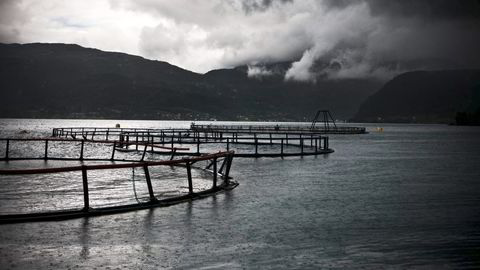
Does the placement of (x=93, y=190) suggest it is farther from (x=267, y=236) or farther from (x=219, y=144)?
(x=219, y=144)

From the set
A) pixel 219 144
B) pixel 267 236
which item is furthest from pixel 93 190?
pixel 219 144

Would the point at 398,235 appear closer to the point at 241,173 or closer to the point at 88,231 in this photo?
the point at 88,231

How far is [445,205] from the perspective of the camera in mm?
18234

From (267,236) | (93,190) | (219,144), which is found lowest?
(219,144)

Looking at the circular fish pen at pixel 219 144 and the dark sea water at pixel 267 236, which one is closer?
the dark sea water at pixel 267 236

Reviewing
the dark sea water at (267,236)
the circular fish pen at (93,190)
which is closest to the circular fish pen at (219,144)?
the circular fish pen at (93,190)

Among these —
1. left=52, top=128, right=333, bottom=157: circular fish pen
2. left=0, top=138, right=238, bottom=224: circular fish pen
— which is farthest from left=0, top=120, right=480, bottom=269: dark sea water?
left=52, top=128, right=333, bottom=157: circular fish pen

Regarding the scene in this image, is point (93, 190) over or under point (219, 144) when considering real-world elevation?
over

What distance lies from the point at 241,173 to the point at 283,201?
11.5 meters

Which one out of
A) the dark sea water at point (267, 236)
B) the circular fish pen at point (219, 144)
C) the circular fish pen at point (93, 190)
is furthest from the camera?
the circular fish pen at point (219, 144)

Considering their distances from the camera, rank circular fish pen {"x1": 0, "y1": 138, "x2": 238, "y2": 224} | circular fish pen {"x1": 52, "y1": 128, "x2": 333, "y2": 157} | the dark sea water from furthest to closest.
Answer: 1. circular fish pen {"x1": 52, "y1": 128, "x2": 333, "y2": 157}
2. circular fish pen {"x1": 0, "y1": 138, "x2": 238, "y2": 224}
3. the dark sea water

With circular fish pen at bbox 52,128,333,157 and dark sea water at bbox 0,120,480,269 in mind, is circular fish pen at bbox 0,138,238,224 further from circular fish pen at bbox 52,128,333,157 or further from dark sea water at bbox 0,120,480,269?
circular fish pen at bbox 52,128,333,157

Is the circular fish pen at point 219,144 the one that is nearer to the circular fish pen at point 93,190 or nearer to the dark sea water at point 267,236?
the circular fish pen at point 93,190

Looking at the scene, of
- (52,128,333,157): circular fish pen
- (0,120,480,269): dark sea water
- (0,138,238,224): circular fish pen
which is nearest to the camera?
(0,120,480,269): dark sea water
